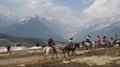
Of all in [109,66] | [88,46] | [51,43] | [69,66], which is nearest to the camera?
[109,66]

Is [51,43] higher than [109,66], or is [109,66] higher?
[51,43]

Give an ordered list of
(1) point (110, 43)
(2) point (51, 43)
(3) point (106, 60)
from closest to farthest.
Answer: (3) point (106, 60)
(2) point (51, 43)
(1) point (110, 43)

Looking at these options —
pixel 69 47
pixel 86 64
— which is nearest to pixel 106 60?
pixel 86 64

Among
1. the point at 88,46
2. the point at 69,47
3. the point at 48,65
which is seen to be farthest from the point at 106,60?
the point at 88,46

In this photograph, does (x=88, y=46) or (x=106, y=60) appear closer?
(x=106, y=60)

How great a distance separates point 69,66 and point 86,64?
218 centimetres

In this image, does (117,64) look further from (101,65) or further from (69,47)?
(69,47)

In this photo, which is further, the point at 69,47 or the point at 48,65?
the point at 69,47

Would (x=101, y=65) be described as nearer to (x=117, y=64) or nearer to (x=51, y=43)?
(x=117, y=64)

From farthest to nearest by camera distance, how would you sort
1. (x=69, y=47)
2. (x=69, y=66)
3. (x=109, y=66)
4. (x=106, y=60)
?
(x=69, y=47), (x=106, y=60), (x=69, y=66), (x=109, y=66)

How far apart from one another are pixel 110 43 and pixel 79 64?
40.5m

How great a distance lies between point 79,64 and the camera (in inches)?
1620

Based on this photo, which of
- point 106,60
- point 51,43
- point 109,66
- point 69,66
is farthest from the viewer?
point 51,43

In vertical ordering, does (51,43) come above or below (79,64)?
above
